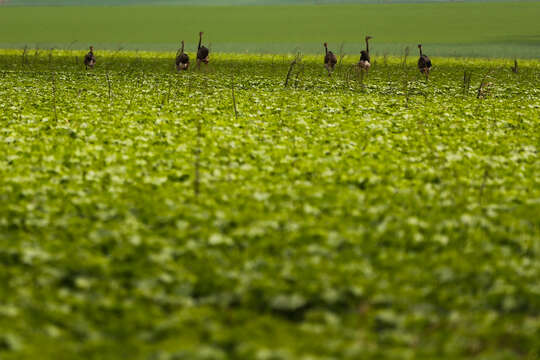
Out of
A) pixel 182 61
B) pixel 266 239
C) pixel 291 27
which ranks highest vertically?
pixel 291 27

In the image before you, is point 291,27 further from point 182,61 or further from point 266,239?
point 266,239

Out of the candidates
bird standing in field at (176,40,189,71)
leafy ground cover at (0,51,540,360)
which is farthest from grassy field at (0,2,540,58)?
leafy ground cover at (0,51,540,360)

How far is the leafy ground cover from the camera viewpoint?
19.1 ft

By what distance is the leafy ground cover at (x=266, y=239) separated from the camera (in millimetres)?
5812

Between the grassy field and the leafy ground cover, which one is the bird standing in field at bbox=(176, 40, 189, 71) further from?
the grassy field

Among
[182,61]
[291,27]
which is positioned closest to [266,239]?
[182,61]

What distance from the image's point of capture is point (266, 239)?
802cm

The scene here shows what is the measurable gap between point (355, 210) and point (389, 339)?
353cm

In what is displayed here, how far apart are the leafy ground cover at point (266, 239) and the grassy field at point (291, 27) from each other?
149 feet

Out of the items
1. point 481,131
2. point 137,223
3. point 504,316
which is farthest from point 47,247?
point 481,131

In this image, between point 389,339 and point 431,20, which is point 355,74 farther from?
point 431,20

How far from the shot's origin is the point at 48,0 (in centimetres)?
15212

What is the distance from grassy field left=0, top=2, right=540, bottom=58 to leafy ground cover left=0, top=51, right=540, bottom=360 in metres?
45.4

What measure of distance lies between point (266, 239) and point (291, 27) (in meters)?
76.3
